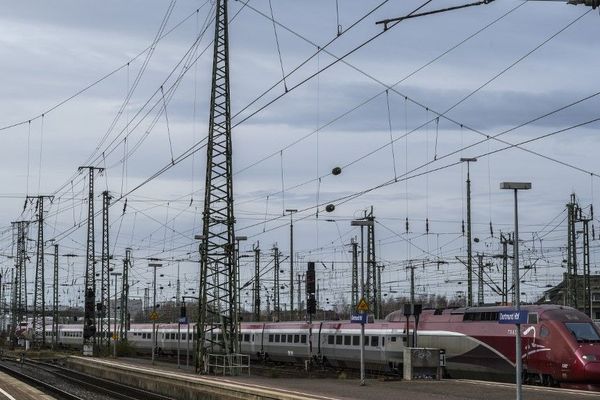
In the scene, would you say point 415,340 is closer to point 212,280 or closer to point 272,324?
point 212,280

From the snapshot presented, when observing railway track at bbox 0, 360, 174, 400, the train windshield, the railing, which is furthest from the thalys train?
railway track at bbox 0, 360, 174, 400

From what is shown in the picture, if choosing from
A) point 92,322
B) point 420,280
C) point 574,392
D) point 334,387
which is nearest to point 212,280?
point 334,387

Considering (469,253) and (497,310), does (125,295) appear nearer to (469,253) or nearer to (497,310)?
(469,253)

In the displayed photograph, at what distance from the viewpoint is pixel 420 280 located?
100188 millimetres

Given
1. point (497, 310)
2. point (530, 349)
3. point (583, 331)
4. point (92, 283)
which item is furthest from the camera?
point (92, 283)

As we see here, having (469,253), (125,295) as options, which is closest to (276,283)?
(125,295)

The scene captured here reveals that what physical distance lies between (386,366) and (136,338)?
50698 millimetres

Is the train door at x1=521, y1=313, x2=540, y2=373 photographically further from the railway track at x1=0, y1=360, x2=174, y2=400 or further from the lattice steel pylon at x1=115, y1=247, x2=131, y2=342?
the lattice steel pylon at x1=115, y1=247, x2=131, y2=342

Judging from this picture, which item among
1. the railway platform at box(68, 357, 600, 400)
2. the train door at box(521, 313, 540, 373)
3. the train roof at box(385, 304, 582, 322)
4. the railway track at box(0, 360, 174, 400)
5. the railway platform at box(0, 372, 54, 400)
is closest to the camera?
the railway platform at box(68, 357, 600, 400)

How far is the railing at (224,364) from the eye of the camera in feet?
134

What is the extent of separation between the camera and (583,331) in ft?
117

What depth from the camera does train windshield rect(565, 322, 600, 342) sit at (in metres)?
35.4

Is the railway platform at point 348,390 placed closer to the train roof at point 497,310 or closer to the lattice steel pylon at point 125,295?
the train roof at point 497,310

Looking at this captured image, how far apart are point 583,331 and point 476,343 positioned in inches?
218
